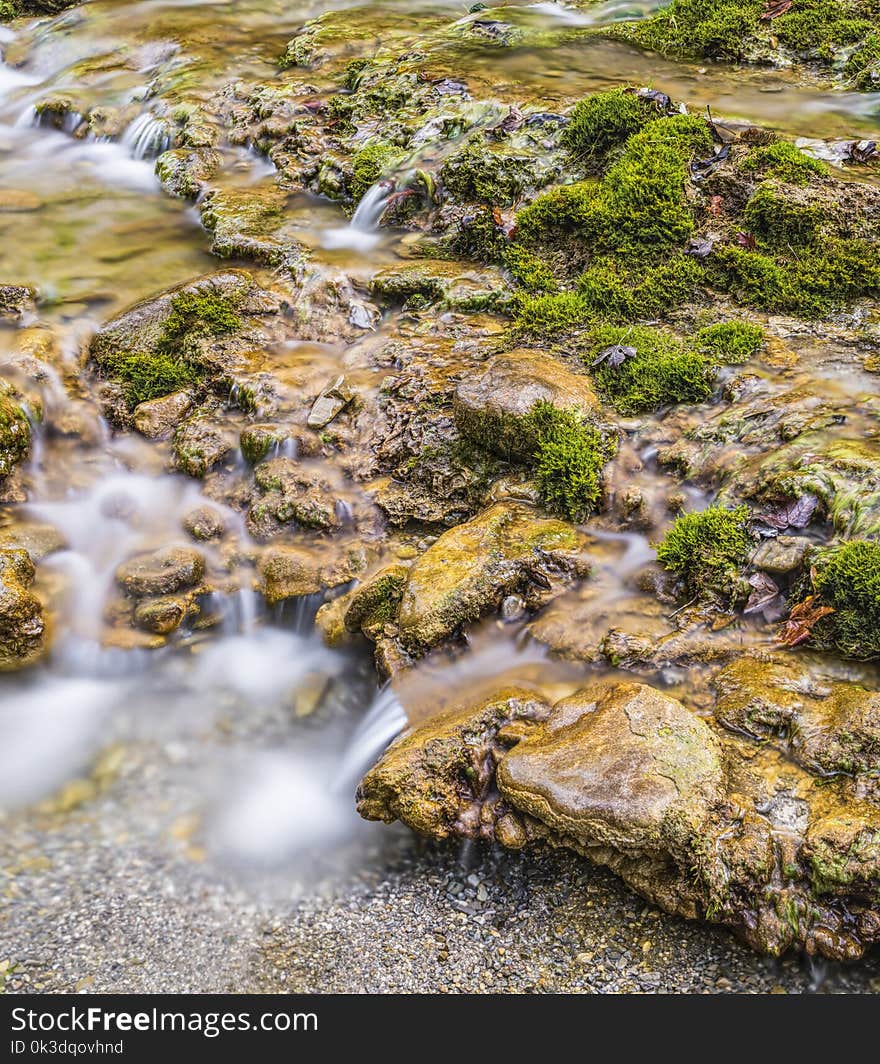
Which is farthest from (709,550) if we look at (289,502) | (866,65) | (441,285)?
(866,65)

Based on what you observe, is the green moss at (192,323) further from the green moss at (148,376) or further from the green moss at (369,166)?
the green moss at (369,166)

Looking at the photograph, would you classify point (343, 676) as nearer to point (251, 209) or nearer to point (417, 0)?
point (251, 209)

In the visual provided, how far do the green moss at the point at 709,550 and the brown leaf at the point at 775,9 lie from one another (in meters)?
10.9

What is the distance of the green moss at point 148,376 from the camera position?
8727 millimetres

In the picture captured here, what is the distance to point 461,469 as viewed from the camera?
745 centimetres

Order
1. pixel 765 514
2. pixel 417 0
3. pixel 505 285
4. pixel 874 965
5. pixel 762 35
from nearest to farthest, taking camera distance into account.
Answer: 1. pixel 874 965
2. pixel 765 514
3. pixel 505 285
4. pixel 762 35
5. pixel 417 0

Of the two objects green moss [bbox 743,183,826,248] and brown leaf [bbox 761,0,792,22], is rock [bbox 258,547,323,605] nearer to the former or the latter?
green moss [bbox 743,183,826,248]

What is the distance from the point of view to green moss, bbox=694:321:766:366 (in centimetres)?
755

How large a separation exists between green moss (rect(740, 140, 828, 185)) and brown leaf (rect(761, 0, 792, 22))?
5453 mm

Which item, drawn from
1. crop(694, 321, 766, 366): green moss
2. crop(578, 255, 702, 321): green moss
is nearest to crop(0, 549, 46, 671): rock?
crop(578, 255, 702, 321): green moss

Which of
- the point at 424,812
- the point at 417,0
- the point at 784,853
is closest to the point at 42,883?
the point at 424,812

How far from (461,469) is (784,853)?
4153mm

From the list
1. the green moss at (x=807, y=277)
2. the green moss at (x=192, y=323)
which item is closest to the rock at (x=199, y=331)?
the green moss at (x=192, y=323)

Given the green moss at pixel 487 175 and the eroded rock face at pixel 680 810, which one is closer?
the eroded rock face at pixel 680 810
